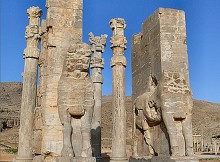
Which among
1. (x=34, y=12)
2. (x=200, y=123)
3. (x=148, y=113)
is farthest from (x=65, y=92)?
(x=200, y=123)

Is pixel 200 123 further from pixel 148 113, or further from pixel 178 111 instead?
pixel 178 111

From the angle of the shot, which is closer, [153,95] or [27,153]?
[153,95]

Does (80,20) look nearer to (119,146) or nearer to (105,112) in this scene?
(119,146)

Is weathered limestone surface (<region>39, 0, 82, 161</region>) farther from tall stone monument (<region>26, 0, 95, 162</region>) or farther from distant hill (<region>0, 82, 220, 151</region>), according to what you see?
distant hill (<region>0, 82, 220, 151</region>)

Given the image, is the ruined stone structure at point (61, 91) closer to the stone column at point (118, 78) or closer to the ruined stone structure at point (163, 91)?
the ruined stone structure at point (163, 91)

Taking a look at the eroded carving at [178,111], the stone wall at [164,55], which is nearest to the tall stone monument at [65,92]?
the eroded carving at [178,111]

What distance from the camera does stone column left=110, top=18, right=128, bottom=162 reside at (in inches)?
414

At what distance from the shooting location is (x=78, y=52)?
6.36 metres

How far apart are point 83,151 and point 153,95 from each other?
2.41 m

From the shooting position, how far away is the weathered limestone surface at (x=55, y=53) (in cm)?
718

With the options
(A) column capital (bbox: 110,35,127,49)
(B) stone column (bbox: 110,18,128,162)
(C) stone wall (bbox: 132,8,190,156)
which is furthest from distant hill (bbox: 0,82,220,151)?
(C) stone wall (bbox: 132,8,190,156)

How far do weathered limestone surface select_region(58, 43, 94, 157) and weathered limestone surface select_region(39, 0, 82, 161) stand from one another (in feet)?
3.68

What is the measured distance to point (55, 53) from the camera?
24.9 feet

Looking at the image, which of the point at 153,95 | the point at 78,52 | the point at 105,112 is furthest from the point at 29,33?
the point at 105,112
